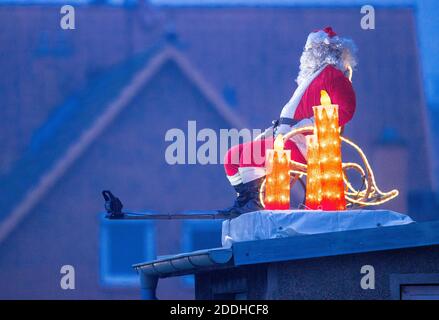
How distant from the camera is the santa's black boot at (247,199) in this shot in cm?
977

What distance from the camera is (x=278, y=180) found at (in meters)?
9.33

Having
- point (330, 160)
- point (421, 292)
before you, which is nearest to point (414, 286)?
point (421, 292)

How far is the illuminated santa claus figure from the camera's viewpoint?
971cm

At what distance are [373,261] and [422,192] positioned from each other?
36.4ft

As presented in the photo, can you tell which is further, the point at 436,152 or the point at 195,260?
the point at 436,152

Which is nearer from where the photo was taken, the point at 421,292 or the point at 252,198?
the point at 421,292

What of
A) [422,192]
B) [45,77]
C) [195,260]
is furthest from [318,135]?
[45,77]

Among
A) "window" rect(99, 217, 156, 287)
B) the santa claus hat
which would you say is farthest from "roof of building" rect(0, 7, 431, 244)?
the santa claus hat

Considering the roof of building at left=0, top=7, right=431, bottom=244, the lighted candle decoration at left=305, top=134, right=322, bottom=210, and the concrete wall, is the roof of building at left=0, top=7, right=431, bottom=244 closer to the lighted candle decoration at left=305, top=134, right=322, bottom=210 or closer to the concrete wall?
the lighted candle decoration at left=305, top=134, right=322, bottom=210

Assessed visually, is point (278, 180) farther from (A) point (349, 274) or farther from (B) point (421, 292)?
(B) point (421, 292)

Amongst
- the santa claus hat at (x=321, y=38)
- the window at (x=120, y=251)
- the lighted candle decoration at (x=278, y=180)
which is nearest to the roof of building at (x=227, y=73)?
the window at (x=120, y=251)

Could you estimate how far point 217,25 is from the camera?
20641 millimetres

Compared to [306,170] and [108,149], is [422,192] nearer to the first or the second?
[108,149]

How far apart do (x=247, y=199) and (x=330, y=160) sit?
946 mm
